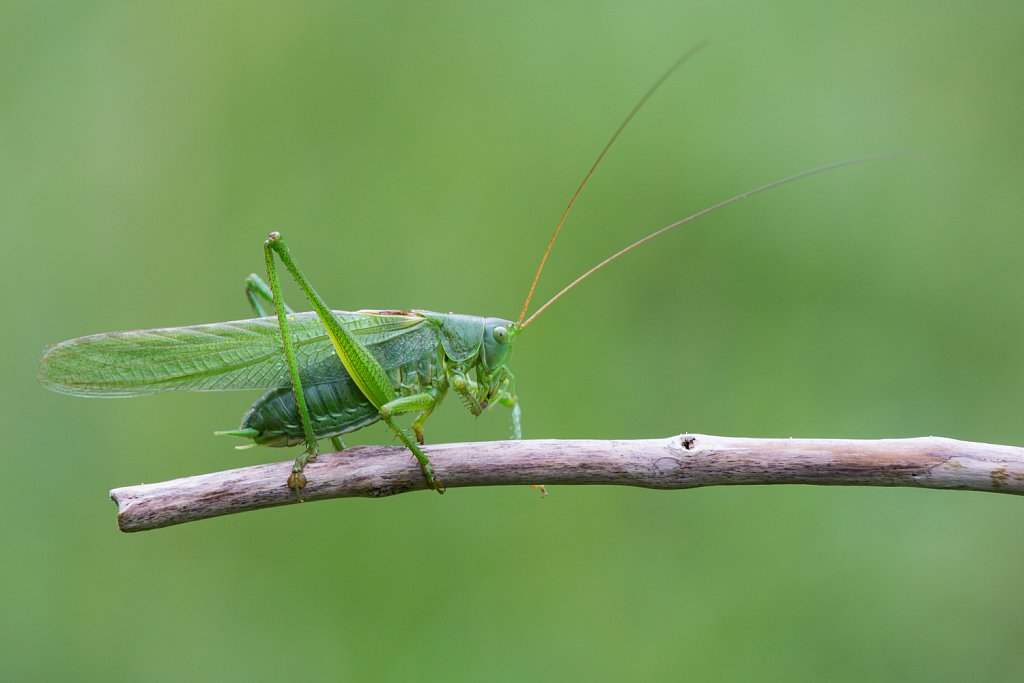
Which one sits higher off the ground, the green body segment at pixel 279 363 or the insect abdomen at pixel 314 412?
the green body segment at pixel 279 363

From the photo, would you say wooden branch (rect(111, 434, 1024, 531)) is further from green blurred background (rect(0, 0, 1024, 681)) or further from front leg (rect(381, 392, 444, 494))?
green blurred background (rect(0, 0, 1024, 681))

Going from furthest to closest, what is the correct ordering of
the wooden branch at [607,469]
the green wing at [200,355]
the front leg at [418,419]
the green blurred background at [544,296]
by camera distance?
the green blurred background at [544,296], the green wing at [200,355], the front leg at [418,419], the wooden branch at [607,469]

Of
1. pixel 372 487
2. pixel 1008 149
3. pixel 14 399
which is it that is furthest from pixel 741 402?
pixel 14 399

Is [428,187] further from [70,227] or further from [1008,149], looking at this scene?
[1008,149]

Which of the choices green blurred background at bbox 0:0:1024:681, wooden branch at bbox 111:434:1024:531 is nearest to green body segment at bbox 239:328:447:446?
wooden branch at bbox 111:434:1024:531

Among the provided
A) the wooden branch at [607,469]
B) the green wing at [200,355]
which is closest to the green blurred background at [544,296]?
the green wing at [200,355]

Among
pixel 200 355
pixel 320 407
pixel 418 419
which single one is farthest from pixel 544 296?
pixel 200 355

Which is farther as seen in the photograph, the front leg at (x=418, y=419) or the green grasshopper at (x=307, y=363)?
the green grasshopper at (x=307, y=363)

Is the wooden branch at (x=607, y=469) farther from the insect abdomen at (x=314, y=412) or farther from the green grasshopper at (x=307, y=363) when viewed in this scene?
the insect abdomen at (x=314, y=412)
